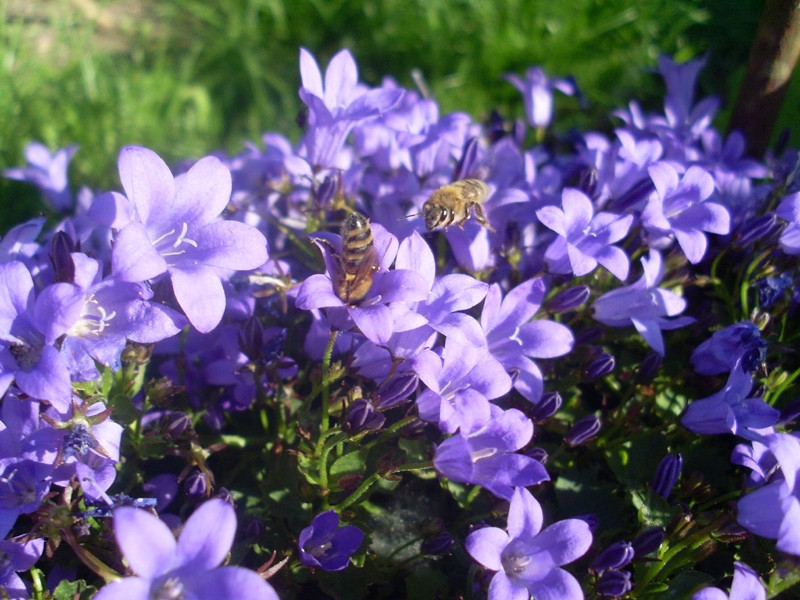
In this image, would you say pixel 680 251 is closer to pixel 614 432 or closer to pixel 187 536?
pixel 614 432

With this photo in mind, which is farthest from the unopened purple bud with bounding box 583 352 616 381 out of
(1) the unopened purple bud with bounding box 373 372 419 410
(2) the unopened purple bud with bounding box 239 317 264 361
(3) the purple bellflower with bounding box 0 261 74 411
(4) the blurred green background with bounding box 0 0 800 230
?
(4) the blurred green background with bounding box 0 0 800 230

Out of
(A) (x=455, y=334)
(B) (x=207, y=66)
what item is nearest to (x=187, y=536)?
(A) (x=455, y=334)

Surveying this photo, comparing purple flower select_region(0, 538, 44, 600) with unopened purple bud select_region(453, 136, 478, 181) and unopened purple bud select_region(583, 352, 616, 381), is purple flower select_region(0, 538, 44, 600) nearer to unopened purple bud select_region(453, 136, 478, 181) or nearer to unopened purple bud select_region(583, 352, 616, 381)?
unopened purple bud select_region(583, 352, 616, 381)

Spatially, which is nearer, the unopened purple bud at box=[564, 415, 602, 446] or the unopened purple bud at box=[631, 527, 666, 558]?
the unopened purple bud at box=[631, 527, 666, 558]

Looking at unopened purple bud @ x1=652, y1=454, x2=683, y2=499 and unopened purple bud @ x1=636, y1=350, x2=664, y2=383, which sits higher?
unopened purple bud @ x1=636, y1=350, x2=664, y2=383

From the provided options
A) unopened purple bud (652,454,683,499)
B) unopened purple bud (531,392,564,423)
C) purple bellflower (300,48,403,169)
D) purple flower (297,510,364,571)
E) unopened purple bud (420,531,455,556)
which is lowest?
unopened purple bud (420,531,455,556)

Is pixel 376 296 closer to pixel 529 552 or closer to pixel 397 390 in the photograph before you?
pixel 397 390
